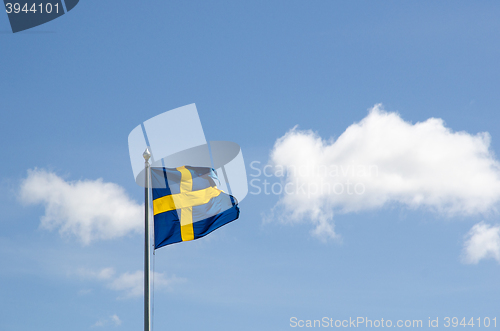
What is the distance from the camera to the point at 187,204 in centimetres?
2152

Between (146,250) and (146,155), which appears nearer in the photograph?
(146,250)

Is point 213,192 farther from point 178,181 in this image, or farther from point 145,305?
point 145,305

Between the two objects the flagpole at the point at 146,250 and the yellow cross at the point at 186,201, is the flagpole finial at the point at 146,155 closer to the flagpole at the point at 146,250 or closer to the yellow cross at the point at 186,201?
the flagpole at the point at 146,250

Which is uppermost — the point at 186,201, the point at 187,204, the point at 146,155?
the point at 146,155

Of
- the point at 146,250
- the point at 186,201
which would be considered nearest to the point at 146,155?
the point at 186,201

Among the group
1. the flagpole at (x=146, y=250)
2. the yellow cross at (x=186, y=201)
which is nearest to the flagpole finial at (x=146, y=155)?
the flagpole at (x=146, y=250)

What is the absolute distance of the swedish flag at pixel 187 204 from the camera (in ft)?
67.0

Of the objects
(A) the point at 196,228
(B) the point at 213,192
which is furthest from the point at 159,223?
(B) the point at 213,192

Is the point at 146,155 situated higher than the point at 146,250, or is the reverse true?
the point at 146,155

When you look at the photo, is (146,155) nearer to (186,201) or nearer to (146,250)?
(186,201)

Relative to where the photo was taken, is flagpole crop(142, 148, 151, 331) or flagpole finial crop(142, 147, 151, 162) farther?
flagpole finial crop(142, 147, 151, 162)

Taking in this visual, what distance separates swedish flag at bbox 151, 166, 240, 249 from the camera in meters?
20.4

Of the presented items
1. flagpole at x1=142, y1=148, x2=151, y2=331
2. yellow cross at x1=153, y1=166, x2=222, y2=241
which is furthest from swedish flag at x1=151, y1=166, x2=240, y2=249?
flagpole at x1=142, y1=148, x2=151, y2=331

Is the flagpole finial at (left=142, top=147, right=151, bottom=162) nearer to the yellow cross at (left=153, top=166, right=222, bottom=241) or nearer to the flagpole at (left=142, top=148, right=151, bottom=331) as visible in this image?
the flagpole at (left=142, top=148, right=151, bottom=331)
